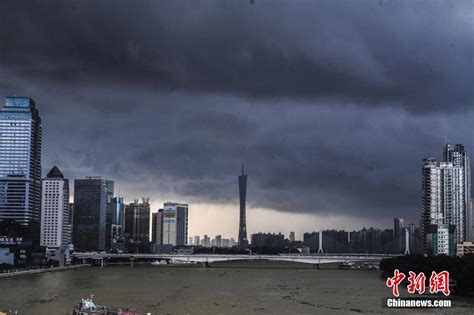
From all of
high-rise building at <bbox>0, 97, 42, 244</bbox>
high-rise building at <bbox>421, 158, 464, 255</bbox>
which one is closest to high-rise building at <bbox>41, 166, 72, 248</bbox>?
high-rise building at <bbox>0, 97, 42, 244</bbox>

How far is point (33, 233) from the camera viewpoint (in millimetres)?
186375

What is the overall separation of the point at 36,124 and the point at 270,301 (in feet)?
478

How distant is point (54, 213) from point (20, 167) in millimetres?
16660

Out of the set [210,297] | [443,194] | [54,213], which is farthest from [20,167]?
[210,297]

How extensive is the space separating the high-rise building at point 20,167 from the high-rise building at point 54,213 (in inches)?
114

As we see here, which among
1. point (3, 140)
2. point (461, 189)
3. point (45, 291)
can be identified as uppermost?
point (3, 140)

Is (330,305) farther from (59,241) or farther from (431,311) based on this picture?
(59,241)

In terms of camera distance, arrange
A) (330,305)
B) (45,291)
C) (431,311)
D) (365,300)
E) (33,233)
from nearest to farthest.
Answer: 1. (431,311)
2. (330,305)
3. (365,300)
4. (45,291)
5. (33,233)

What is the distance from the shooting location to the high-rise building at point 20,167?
183125 millimetres

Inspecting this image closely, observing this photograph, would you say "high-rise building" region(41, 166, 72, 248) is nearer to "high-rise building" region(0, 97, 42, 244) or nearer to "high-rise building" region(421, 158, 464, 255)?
"high-rise building" region(0, 97, 42, 244)

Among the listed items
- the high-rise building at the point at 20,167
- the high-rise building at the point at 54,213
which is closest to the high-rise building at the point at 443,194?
the high-rise building at the point at 54,213

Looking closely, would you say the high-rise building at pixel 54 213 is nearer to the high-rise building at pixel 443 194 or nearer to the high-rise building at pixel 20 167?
the high-rise building at pixel 20 167

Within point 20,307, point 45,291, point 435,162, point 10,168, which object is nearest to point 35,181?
point 10,168

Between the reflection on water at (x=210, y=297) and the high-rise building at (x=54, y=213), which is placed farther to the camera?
the high-rise building at (x=54, y=213)
